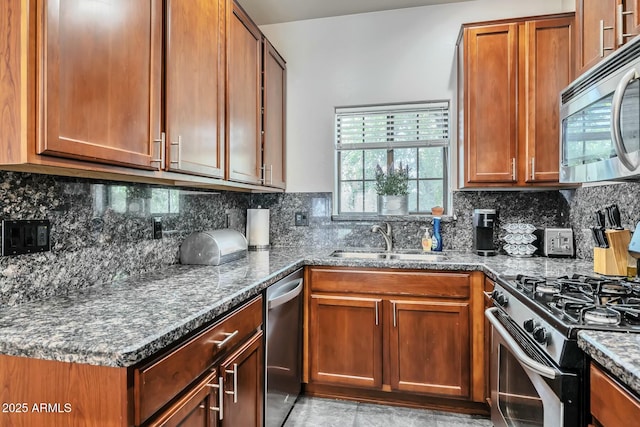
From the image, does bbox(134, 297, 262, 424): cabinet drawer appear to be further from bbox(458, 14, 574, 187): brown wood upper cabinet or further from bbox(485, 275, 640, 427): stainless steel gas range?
bbox(458, 14, 574, 187): brown wood upper cabinet

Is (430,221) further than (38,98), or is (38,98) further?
(430,221)

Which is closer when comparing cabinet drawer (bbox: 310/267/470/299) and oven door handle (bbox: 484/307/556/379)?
oven door handle (bbox: 484/307/556/379)

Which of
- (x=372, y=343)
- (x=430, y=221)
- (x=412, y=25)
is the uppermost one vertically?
(x=412, y=25)

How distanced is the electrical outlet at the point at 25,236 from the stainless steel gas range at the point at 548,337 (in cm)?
164

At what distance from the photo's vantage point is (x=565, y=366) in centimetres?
100

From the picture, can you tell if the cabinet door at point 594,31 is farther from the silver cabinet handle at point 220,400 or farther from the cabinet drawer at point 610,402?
the silver cabinet handle at point 220,400

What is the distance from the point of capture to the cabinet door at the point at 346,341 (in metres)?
2.10

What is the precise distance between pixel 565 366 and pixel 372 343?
3.96 ft

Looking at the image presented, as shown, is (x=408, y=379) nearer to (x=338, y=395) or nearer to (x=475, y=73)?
(x=338, y=395)

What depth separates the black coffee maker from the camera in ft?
7.71

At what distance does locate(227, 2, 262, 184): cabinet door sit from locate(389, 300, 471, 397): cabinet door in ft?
3.85

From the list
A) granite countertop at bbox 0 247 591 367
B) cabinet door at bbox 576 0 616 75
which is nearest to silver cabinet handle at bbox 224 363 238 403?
granite countertop at bbox 0 247 591 367

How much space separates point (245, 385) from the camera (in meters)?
1.40

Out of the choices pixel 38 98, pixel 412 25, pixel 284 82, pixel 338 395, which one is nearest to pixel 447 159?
pixel 412 25
